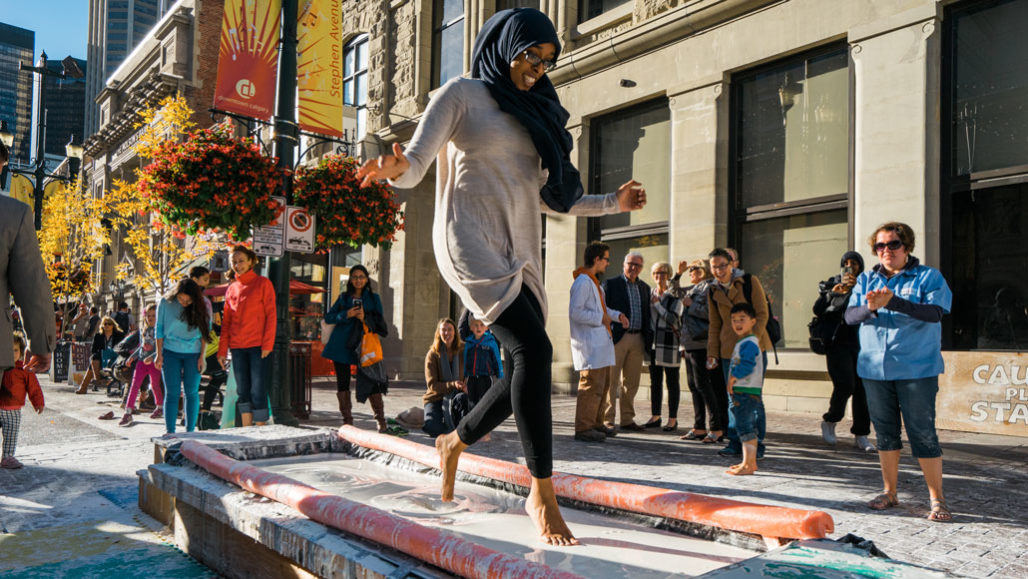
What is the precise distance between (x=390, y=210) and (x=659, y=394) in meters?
3.93

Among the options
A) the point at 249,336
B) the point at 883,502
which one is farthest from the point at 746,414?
the point at 249,336

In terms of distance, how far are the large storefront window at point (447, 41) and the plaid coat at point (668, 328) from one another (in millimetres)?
10694

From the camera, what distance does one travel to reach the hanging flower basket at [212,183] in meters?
7.65

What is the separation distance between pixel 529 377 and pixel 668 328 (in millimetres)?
5697

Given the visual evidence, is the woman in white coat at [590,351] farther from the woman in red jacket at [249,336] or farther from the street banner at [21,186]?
the street banner at [21,186]

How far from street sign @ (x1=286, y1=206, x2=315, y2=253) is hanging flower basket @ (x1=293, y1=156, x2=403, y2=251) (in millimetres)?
136

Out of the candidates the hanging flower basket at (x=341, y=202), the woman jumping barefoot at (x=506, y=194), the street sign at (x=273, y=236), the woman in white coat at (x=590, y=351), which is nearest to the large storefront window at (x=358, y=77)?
the hanging flower basket at (x=341, y=202)

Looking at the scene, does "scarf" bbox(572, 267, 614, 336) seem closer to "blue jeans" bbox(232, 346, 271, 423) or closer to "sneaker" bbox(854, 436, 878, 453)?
"sneaker" bbox(854, 436, 878, 453)

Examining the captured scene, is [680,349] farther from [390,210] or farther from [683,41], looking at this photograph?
[683,41]

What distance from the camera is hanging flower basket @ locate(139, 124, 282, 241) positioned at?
765 cm

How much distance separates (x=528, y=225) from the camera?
3.23 m

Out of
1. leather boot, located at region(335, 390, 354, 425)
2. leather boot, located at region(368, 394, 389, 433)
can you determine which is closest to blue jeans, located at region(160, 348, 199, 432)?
leather boot, located at region(335, 390, 354, 425)

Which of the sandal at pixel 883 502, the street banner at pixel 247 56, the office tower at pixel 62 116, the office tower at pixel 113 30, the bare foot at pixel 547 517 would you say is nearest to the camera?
the bare foot at pixel 547 517

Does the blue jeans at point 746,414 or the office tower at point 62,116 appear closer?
the blue jeans at point 746,414
